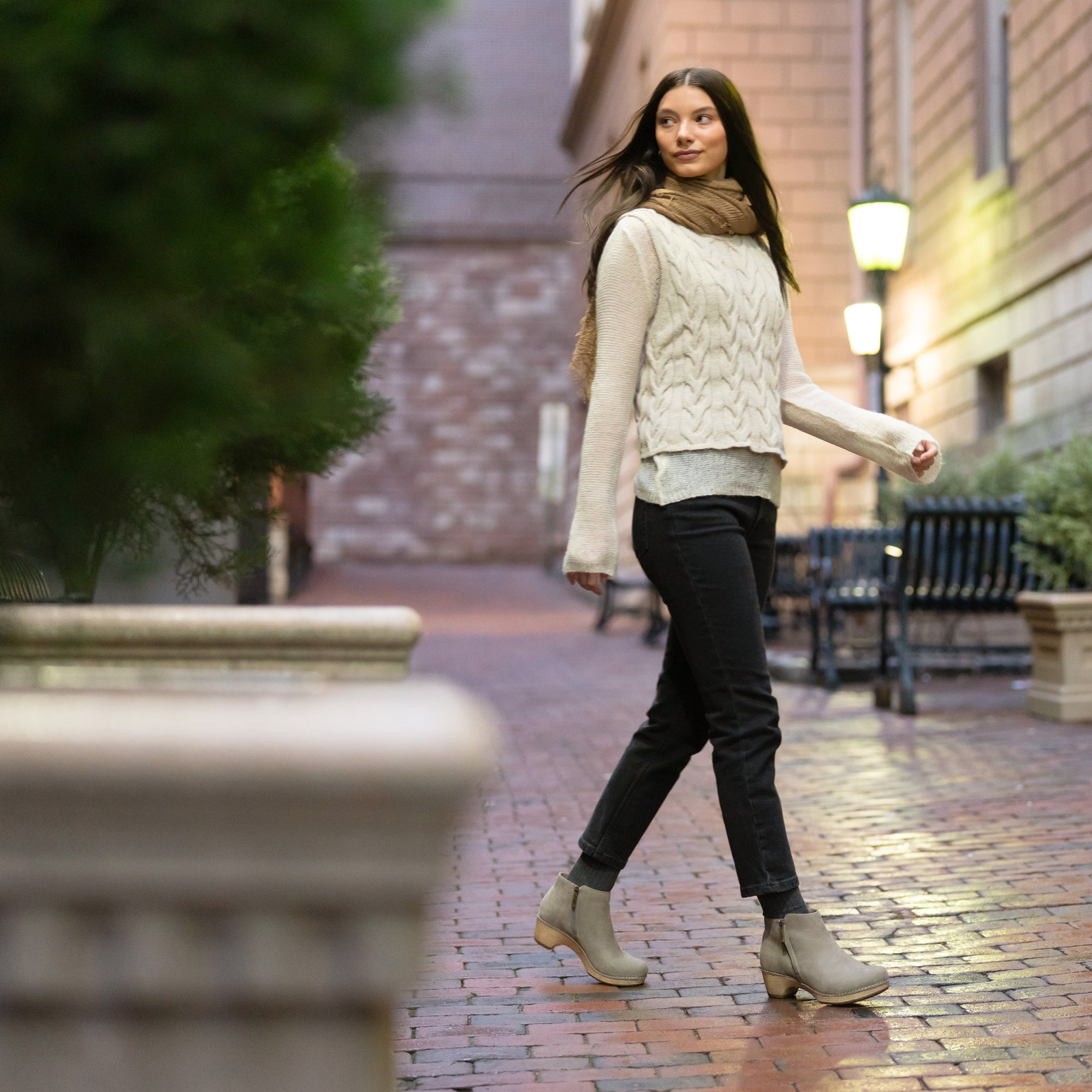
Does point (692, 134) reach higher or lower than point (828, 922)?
higher

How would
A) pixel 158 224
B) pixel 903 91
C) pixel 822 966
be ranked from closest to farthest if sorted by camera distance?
pixel 158 224 < pixel 822 966 < pixel 903 91

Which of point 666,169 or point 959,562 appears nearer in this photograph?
point 666,169

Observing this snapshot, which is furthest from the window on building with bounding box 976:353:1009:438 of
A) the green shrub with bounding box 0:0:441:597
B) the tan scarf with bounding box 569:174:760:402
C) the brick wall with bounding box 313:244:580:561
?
the brick wall with bounding box 313:244:580:561

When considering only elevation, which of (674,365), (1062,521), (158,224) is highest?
(674,365)

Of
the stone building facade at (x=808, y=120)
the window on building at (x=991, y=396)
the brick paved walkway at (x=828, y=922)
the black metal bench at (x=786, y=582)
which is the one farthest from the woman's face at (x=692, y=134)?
the stone building facade at (x=808, y=120)

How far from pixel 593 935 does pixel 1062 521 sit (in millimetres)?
5022

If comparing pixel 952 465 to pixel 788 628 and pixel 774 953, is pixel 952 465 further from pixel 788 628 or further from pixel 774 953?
pixel 774 953

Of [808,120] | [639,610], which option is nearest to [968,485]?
[639,610]

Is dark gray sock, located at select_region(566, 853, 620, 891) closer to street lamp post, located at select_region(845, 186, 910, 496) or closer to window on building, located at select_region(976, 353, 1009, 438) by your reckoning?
street lamp post, located at select_region(845, 186, 910, 496)

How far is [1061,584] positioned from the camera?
7.71 metres

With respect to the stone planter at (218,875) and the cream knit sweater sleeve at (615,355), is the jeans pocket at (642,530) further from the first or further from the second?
the stone planter at (218,875)

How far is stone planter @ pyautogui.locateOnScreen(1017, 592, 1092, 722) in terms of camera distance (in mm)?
7387

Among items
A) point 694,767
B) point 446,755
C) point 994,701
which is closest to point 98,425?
point 446,755

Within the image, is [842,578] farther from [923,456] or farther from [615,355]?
[615,355]
